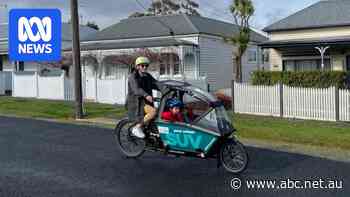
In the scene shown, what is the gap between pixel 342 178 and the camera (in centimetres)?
852

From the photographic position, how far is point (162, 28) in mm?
36281

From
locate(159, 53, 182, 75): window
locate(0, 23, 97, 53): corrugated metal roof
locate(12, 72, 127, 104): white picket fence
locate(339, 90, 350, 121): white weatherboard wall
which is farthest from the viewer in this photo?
locate(0, 23, 97, 53): corrugated metal roof

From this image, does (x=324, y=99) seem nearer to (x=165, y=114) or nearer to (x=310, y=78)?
(x=310, y=78)

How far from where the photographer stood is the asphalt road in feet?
24.7

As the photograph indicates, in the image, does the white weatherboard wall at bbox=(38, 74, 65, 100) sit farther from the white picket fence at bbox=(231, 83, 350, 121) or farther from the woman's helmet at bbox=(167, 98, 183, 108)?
the woman's helmet at bbox=(167, 98, 183, 108)

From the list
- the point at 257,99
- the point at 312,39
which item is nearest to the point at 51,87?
the point at 257,99

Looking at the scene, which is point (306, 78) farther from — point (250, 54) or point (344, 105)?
point (250, 54)

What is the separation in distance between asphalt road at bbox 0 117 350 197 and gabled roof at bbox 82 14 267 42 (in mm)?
23490

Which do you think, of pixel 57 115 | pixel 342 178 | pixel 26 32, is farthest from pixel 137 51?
pixel 342 178

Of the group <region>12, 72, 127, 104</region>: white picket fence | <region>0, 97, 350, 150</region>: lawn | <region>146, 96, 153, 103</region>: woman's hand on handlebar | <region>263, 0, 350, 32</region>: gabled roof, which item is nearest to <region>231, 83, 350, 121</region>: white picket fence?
<region>0, 97, 350, 150</region>: lawn

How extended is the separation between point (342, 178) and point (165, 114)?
305 cm

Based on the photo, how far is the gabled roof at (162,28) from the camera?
116ft

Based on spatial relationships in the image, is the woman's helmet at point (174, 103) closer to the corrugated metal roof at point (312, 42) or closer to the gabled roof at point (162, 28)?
the corrugated metal roof at point (312, 42)

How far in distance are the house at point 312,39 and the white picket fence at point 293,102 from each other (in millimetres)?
7833
